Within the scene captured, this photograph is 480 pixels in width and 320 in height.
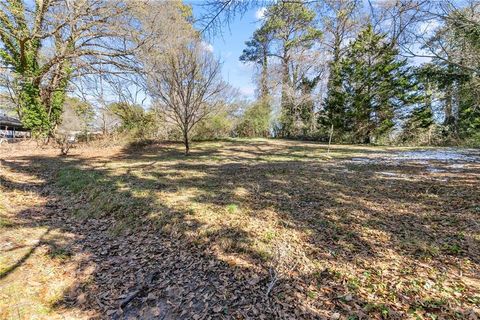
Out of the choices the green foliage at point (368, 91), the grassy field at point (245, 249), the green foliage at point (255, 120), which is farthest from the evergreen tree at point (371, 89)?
the grassy field at point (245, 249)

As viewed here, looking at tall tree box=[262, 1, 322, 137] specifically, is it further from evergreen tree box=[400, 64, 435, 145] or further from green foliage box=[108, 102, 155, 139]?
green foliage box=[108, 102, 155, 139]

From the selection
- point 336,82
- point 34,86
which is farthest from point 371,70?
point 34,86

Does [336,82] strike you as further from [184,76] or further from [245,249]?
[245,249]

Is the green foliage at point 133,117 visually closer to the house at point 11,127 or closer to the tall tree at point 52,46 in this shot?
the tall tree at point 52,46

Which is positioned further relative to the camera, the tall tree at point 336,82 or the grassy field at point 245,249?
the tall tree at point 336,82

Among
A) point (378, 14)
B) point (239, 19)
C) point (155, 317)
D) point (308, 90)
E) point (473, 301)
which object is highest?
point (308, 90)

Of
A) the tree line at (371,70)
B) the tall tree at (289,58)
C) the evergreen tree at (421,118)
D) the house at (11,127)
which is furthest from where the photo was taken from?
the house at (11,127)

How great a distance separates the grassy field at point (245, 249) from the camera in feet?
7.36

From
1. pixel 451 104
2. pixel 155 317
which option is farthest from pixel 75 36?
pixel 451 104

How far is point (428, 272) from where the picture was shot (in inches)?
96.7

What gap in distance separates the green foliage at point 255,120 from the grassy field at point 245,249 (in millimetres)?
13593

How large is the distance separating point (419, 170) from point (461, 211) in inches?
118

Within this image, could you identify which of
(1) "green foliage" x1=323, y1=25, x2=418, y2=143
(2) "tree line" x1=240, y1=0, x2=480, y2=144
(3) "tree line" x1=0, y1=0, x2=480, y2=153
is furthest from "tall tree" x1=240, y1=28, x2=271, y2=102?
(1) "green foliage" x1=323, y1=25, x2=418, y2=143

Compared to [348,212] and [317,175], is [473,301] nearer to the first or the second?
[348,212]
